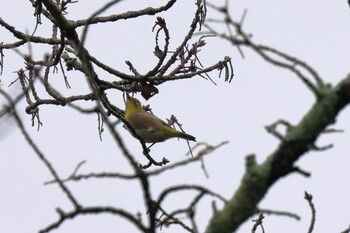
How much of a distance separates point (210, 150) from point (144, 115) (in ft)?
18.1

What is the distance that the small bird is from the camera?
25.0 ft

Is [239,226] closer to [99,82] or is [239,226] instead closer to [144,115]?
[99,82]

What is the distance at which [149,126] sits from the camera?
764 centimetres

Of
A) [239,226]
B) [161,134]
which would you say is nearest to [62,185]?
[239,226]

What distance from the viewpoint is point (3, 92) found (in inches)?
98.7

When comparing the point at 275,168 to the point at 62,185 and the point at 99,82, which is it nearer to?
the point at 62,185

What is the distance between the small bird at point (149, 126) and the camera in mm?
7617

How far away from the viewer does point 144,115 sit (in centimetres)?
782

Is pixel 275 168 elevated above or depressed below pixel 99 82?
below

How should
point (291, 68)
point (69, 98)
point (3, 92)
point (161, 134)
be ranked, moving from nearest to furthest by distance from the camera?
point (291, 68)
point (3, 92)
point (69, 98)
point (161, 134)

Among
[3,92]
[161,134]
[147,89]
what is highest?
[161,134]

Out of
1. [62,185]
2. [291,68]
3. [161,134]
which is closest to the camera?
[291,68]

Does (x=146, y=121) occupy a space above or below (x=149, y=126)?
above

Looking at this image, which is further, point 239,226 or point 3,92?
point 3,92
